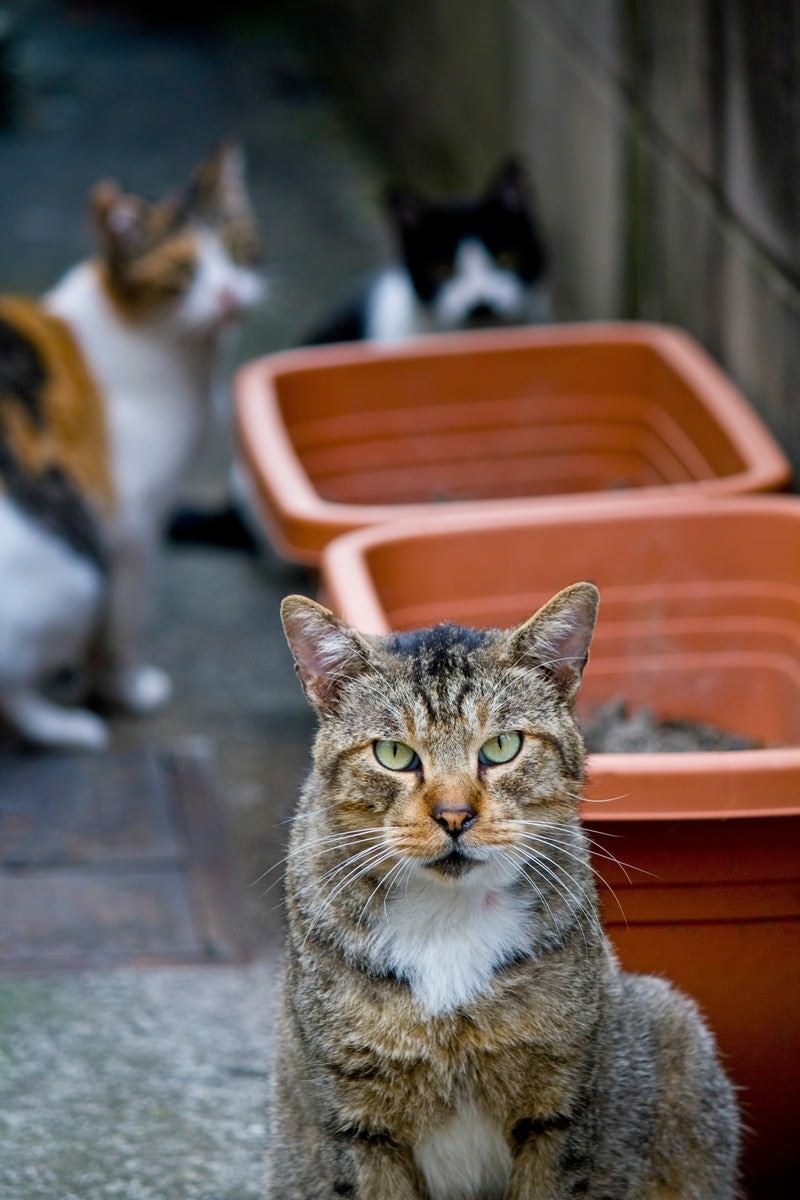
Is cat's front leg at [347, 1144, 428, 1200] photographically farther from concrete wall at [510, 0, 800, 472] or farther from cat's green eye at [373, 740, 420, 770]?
concrete wall at [510, 0, 800, 472]

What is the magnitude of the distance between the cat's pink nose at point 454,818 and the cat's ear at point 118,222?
271 centimetres

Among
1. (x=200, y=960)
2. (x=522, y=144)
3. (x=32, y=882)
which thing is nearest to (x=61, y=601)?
(x=32, y=882)

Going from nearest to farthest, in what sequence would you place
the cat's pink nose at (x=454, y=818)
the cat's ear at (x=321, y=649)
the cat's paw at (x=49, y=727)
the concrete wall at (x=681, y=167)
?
the cat's pink nose at (x=454, y=818)
the cat's ear at (x=321, y=649)
the concrete wall at (x=681, y=167)
the cat's paw at (x=49, y=727)

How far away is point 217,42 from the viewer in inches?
409

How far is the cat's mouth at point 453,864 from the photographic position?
1900 millimetres

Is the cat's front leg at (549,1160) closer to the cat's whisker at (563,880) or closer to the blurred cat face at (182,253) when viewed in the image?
the cat's whisker at (563,880)

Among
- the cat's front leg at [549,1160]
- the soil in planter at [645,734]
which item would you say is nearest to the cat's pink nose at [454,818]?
the cat's front leg at [549,1160]

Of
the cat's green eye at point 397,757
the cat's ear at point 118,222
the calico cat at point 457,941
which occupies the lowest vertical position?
the calico cat at point 457,941

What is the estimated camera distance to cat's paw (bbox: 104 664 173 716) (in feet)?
14.3

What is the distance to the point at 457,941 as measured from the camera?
195 centimetres

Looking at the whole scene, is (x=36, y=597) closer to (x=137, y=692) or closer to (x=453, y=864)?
(x=137, y=692)

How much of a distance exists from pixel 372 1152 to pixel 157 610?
3133 mm

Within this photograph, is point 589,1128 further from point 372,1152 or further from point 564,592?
point 564,592

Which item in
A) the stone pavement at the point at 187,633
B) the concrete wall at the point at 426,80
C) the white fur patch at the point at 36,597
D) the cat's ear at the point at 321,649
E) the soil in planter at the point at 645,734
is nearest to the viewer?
the cat's ear at the point at 321,649
